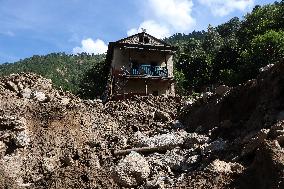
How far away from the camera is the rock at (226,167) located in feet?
37.4

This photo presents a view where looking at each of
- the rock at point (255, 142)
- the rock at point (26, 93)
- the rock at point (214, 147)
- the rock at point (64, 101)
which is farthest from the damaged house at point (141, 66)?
the rock at point (255, 142)

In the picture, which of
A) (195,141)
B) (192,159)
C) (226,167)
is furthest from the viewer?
(195,141)

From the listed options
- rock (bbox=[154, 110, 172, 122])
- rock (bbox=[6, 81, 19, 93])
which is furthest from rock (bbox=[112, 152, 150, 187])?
rock (bbox=[6, 81, 19, 93])

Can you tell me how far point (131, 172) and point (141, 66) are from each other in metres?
20.6

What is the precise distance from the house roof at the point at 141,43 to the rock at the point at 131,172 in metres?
21.6

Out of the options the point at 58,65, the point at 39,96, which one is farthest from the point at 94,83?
the point at 58,65

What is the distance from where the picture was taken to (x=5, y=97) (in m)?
20.0

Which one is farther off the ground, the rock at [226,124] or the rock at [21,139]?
the rock at [226,124]

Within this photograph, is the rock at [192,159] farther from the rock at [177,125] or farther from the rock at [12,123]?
the rock at [12,123]

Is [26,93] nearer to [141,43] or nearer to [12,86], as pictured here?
[12,86]

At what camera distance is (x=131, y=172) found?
1420cm

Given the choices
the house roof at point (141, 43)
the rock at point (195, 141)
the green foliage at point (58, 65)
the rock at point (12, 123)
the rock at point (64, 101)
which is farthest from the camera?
the green foliage at point (58, 65)

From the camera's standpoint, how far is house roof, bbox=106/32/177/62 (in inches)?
1394

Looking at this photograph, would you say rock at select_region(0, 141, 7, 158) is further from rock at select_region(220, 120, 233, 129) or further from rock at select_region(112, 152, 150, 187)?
rock at select_region(220, 120, 233, 129)
